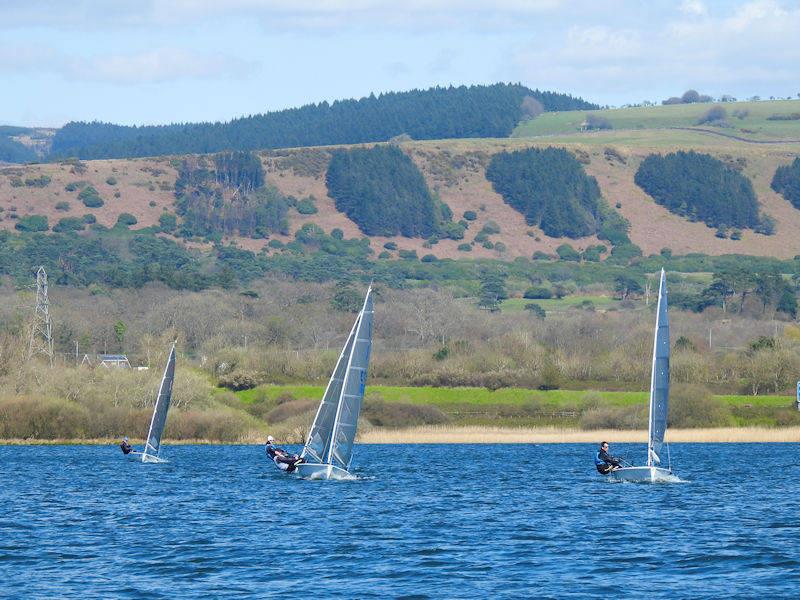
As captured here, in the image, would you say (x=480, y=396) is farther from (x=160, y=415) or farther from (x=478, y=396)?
(x=160, y=415)

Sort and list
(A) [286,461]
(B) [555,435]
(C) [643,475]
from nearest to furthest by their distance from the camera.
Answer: (C) [643,475]
(A) [286,461]
(B) [555,435]

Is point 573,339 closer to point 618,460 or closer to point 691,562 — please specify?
point 618,460

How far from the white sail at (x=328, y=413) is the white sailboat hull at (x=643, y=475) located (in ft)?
41.1

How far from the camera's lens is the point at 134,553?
156 ft

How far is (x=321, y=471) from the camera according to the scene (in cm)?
7131

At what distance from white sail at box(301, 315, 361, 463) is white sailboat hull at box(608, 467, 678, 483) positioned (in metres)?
12.5

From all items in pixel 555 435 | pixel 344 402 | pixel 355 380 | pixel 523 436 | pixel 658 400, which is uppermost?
pixel 355 380

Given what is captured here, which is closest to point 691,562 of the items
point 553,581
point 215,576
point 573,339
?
point 553,581

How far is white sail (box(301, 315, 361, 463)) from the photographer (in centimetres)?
6788

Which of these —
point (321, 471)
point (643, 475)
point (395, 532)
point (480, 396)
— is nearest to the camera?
point (395, 532)

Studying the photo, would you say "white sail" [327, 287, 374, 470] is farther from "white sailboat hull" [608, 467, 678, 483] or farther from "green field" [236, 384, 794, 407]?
"green field" [236, 384, 794, 407]

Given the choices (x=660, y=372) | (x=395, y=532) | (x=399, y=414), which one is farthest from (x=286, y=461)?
(x=399, y=414)

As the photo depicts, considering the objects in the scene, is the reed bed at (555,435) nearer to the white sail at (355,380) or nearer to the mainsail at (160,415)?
the mainsail at (160,415)

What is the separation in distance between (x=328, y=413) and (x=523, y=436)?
40.5m
